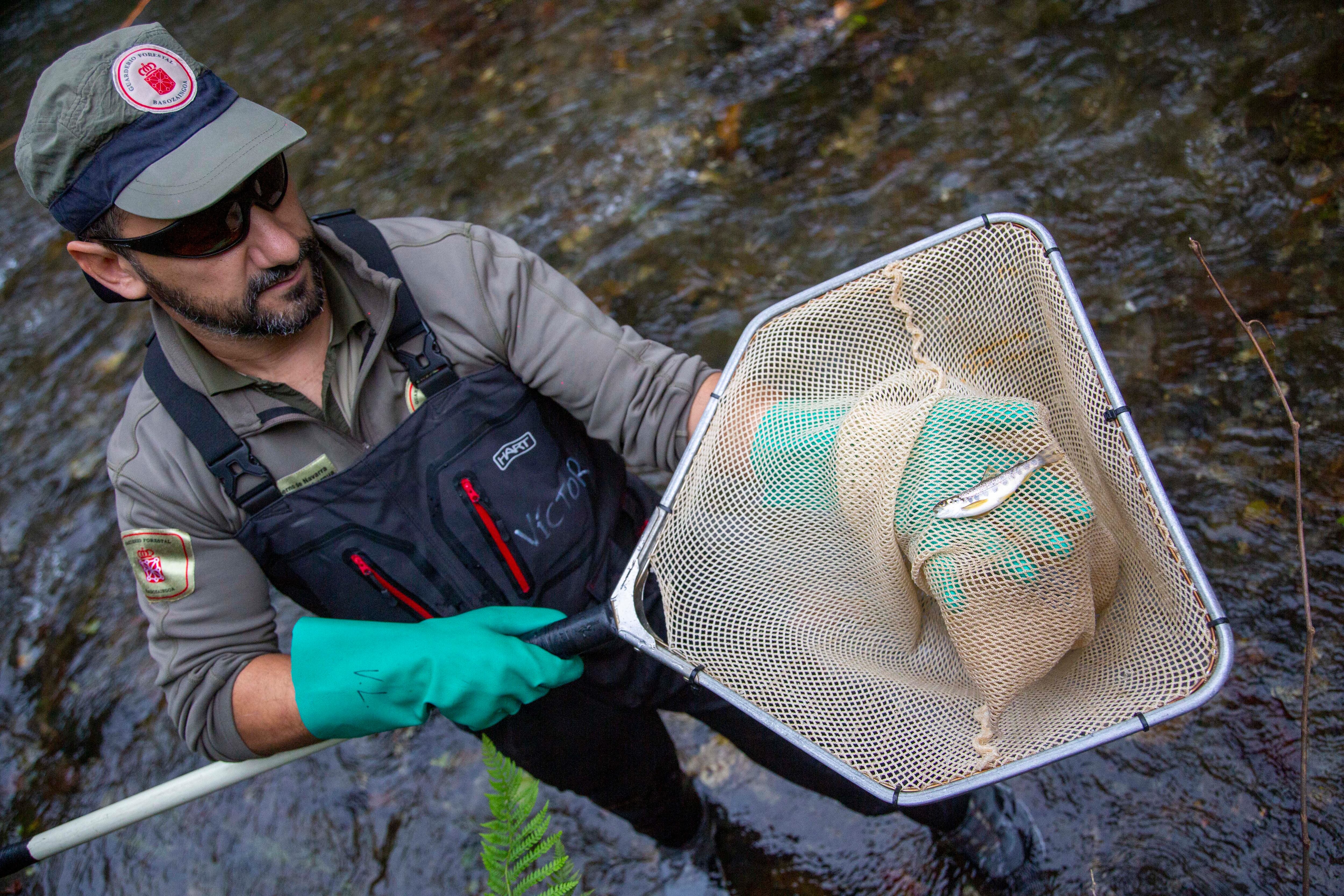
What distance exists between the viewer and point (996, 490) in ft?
4.81

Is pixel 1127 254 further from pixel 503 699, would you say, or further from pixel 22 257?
pixel 22 257

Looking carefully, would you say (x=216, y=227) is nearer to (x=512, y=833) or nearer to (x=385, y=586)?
(x=385, y=586)

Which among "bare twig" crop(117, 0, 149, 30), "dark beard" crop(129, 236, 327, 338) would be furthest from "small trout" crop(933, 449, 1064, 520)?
"bare twig" crop(117, 0, 149, 30)

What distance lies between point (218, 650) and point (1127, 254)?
3.26 m

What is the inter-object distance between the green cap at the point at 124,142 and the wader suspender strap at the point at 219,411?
27 cm

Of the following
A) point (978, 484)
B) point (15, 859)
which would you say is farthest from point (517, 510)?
point (15, 859)

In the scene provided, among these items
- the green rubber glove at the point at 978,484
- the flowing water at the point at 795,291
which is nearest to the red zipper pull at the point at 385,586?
the green rubber glove at the point at 978,484

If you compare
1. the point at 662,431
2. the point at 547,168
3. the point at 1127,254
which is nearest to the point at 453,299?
the point at 662,431

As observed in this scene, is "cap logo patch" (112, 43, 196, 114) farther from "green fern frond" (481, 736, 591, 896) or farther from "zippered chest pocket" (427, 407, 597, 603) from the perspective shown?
"green fern frond" (481, 736, 591, 896)

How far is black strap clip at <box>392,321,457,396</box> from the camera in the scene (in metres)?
1.89

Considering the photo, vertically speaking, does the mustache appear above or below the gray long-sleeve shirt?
above

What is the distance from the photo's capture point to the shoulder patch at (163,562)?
1.81 metres

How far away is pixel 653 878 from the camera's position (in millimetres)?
2727

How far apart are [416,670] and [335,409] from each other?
0.57m
